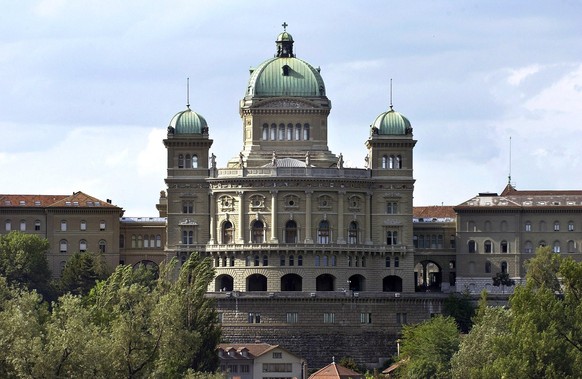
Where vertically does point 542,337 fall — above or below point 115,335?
below

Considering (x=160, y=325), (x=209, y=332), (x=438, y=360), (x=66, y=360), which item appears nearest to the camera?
(x=66, y=360)

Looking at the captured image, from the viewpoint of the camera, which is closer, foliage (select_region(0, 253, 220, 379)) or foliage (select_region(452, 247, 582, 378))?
foliage (select_region(0, 253, 220, 379))

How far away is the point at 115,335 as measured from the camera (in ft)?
499

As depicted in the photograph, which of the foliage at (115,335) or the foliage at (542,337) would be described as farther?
the foliage at (542,337)

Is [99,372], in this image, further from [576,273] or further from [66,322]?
[576,273]

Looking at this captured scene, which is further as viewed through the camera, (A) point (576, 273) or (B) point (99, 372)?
(A) point (576, 273)

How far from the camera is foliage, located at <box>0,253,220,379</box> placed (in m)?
143

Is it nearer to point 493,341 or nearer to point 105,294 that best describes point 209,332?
point 105,294

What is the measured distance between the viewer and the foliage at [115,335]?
142875 mm

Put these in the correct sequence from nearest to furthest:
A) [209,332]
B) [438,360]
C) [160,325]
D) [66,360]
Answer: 1. [66,360]
2. [160,325]
3. [209,332]
4. [438,360]

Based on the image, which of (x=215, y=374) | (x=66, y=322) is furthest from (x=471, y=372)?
(x=66, y=322)

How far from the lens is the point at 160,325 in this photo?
156875 mm

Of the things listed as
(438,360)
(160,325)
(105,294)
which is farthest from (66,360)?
(438,360)

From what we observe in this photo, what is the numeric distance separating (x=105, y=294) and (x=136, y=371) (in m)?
39.0
